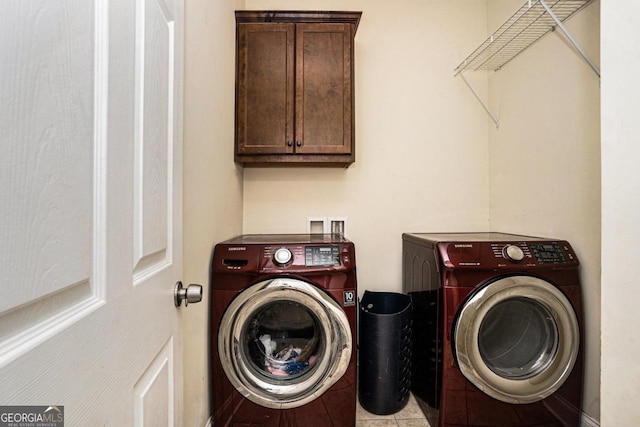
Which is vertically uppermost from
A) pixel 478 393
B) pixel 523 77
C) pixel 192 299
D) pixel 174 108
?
pixel 523 77

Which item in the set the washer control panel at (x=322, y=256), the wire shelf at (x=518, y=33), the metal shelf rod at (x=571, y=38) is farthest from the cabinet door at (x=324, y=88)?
the metal shelf rod at (x=571, y=38)

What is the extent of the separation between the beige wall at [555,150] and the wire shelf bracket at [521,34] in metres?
Result: 0.04

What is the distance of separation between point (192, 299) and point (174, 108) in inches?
20.9

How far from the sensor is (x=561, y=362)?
148cm

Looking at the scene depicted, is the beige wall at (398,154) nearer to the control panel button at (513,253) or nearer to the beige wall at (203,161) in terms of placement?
the beige wall at (203,161)

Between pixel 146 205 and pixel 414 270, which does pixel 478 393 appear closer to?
pixel 414 270

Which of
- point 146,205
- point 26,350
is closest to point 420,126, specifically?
point 146,205

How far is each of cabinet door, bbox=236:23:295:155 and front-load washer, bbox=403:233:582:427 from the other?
1180 mm

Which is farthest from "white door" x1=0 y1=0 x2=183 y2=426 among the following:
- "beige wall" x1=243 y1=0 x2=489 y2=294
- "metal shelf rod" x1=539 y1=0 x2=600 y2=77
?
"metal shelf rod" x1=539 y1=0 x2=600 y2=77

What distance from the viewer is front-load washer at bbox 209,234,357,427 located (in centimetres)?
143

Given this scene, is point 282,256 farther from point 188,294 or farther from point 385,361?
point 385,361

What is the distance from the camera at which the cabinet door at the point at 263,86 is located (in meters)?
1.85
